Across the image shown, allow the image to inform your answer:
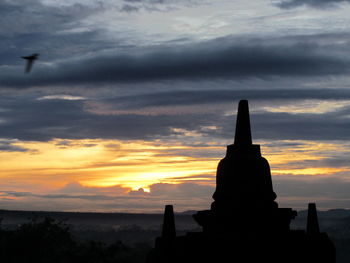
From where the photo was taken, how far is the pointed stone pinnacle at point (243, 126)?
60.5 ft

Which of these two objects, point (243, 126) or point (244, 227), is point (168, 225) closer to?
point (244, 227)

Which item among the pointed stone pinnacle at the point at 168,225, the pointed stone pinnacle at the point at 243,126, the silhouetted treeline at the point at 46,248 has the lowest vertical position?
the silhouetted treeline at the point at 46,248

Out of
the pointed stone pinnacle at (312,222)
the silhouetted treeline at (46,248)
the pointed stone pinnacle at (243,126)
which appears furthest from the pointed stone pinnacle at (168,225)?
the silhouetted treeline at (46,248)

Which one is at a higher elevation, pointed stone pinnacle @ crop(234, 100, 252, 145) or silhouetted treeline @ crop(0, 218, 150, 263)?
pointed stone pinnacle @ crop(234, 100, 252, 145)

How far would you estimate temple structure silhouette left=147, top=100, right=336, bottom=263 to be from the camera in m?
17.2

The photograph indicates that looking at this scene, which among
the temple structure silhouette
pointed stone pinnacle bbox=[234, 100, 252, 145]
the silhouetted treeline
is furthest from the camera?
the silhouetted treeline

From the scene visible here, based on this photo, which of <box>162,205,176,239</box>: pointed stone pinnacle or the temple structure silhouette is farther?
<box>162,205,176,239</box>: pointed stone pinnacle

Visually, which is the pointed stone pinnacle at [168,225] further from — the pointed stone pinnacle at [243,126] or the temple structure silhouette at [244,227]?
the pointed stone pinnacle at [243,126]

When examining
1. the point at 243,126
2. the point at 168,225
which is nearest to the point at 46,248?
the point at 168,225

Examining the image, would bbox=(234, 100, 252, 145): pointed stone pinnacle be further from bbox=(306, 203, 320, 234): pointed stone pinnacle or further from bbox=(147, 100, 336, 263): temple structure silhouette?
bbox=(306, 203, 320, 234): pointed stone pinnacle

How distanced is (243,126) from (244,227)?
3008 mm

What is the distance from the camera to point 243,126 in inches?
730

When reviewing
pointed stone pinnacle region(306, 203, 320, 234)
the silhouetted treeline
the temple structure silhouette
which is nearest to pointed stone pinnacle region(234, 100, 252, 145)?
the temple structure silhouette

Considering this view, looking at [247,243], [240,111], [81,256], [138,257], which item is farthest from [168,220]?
[138,257]
